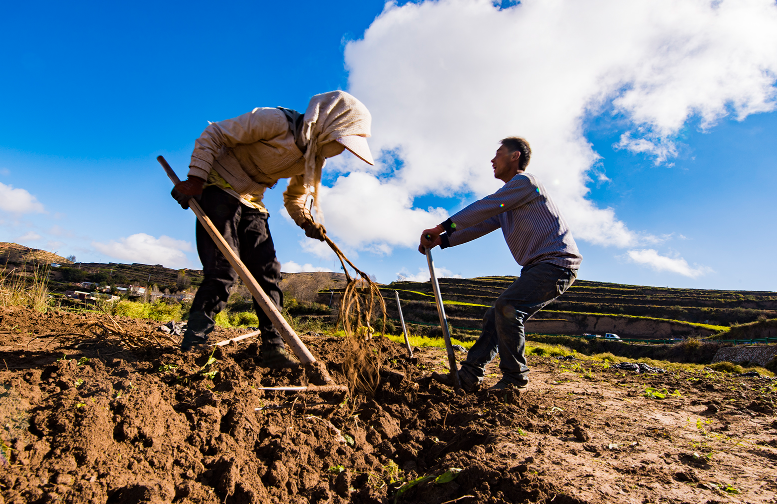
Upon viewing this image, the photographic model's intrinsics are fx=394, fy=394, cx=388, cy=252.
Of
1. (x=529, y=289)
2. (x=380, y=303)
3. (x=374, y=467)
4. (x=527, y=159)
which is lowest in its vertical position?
(x=374, y=467)

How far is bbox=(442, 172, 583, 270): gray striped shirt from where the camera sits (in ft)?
9.43

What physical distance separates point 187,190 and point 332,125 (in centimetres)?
103

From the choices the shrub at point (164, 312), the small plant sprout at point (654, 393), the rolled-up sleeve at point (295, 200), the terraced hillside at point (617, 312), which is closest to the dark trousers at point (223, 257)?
the rolled-up sleeve at point (295, 200)

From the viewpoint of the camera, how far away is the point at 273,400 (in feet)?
6.70

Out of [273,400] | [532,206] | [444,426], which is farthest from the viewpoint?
[532,206]

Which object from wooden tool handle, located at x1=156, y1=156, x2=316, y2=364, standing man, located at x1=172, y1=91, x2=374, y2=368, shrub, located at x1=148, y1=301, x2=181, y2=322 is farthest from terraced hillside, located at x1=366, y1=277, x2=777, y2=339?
wooden tool handle, located at x1=156, y1=156, x2=316, y2=364

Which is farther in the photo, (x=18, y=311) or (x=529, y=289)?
(x=18, y=311)

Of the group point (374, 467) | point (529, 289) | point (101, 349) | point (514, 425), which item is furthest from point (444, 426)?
point (101, 349)

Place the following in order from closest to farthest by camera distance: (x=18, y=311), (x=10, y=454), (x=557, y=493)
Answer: (x=10, y=454) → (x=557, y=493) → (x=18, y=311)

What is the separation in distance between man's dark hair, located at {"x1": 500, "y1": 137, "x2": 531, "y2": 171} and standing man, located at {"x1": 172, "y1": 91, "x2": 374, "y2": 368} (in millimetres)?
1267

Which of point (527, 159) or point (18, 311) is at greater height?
point (527, 159)

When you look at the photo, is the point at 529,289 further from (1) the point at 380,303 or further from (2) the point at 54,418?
(2) the point at 54,418

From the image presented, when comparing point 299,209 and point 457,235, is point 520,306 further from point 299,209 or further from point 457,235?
point 299,209

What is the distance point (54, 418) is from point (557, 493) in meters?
1.82
